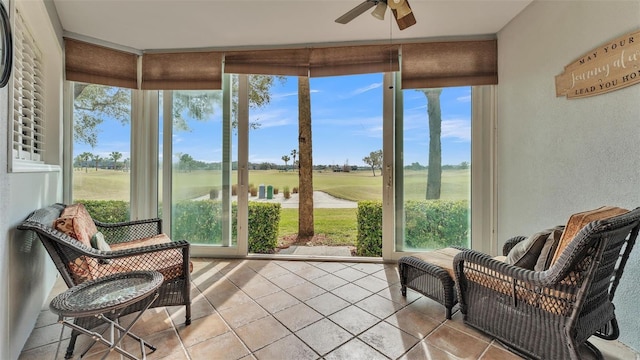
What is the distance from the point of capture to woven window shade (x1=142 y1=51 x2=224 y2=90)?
3.16 m

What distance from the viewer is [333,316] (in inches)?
79.7

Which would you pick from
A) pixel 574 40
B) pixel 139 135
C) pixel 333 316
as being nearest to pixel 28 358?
Answer: pixel 333 316

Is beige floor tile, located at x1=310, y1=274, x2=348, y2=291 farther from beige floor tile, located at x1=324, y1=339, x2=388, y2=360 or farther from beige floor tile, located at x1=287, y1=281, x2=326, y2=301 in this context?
beige floor tile, located at x1=324, y1=339, x2=388, y2=360

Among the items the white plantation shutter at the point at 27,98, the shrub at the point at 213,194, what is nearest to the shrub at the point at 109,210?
the white plantation shutter at the point at 27,98

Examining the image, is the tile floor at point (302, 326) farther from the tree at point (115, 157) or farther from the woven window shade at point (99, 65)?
the woven window shade at point (99, 65)

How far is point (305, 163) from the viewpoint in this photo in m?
4.64

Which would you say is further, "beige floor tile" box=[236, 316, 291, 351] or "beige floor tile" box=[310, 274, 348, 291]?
"beige floor tile" box=[310, 274, 348, 291]

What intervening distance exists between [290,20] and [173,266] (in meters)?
2.44

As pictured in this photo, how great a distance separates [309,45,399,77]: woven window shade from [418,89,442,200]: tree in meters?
0.55

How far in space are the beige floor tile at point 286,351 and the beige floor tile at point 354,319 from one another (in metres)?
0.35

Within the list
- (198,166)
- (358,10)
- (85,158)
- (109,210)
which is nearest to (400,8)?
(358,10)

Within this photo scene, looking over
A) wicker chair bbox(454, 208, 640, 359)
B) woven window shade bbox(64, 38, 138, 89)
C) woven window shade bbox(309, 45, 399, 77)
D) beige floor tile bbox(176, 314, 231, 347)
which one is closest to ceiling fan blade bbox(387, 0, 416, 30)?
woven window shade bbox(309, 45, 399, 77)

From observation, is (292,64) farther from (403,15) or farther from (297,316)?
(297,316)

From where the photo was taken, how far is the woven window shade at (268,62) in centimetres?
308
